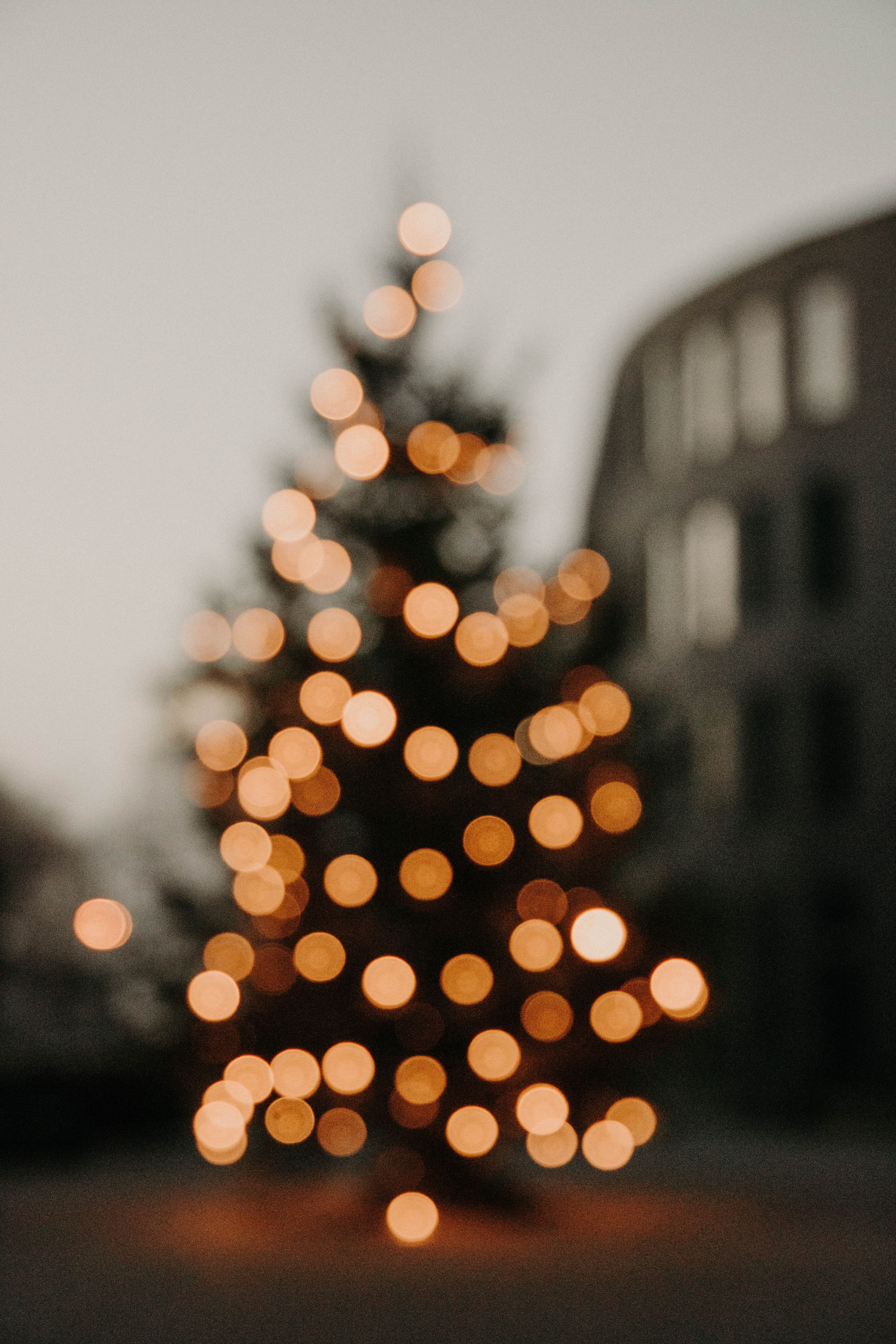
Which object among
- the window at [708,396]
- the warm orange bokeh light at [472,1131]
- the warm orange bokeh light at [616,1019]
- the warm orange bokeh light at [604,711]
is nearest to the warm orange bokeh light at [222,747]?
the warm orange bokeh light at [604,711]

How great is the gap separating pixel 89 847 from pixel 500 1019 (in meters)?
23.7

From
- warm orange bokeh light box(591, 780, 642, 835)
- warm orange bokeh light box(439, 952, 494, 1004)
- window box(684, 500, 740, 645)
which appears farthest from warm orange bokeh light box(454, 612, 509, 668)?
window box(684, 500, 740, 645)

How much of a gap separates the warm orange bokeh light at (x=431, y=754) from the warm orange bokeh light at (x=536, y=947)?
117 centimetres

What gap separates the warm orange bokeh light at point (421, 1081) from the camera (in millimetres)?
8367

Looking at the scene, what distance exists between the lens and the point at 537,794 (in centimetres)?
877

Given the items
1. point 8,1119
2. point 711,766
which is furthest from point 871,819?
point 8,1119

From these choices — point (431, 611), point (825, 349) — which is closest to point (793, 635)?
point (825, 349)

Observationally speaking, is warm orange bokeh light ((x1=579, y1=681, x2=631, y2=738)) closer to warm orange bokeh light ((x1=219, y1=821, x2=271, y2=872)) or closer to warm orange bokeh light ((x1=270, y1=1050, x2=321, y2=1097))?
warm orange bokeh light ((x1=219, y1=821, x2=271, y2=872))

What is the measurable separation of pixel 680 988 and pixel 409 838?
2.03 meters

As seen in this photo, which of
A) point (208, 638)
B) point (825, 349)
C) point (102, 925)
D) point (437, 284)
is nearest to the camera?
point (102, 925)

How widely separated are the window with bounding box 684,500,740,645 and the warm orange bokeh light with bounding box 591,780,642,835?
53.2 feet

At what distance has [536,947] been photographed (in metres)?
8.45

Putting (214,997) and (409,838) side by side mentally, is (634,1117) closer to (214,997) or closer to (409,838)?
(409,838)

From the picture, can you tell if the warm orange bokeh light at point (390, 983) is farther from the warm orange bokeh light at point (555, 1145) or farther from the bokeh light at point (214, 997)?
the warm orange bokeh light at point (555, 1145)
